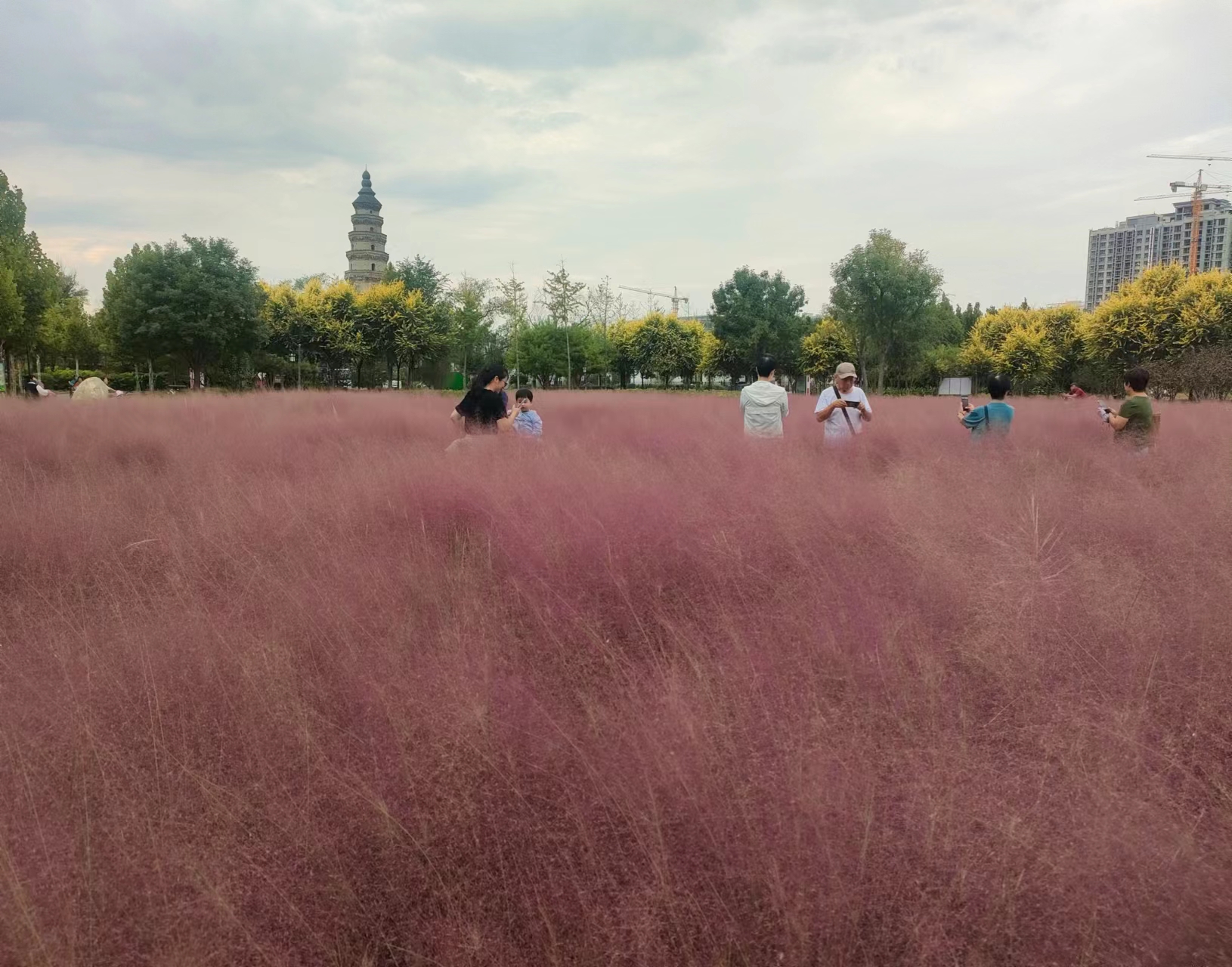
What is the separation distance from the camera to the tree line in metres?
25.8

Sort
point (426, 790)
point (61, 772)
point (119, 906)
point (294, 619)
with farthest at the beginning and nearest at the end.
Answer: point (294, 619) < point (61, 772) < point (426, 790) < point (119, 906)

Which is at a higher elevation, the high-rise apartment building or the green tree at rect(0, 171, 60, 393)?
the high-rise apartment building

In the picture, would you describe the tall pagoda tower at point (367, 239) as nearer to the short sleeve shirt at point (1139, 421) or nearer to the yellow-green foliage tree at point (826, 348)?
the yellow-green foliage tree at point (826, 348)

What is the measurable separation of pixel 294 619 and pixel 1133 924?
9.12 feet

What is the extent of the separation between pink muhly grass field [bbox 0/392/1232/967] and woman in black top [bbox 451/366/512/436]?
1855 millimetres

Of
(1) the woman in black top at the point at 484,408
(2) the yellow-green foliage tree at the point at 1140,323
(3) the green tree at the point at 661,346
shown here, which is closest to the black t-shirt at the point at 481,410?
(1) the woman in black top at the point at 484,408

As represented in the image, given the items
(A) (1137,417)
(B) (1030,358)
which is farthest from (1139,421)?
(B) (1030,358)

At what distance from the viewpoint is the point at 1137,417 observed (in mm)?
5547

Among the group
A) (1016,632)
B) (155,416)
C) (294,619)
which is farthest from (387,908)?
(155,416)

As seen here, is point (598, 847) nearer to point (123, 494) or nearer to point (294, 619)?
point (294, 619)

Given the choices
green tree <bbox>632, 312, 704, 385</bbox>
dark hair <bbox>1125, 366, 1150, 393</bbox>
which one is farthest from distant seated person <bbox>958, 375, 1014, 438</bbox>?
green tree <bbox>632, 312, 704, 385</bbox>

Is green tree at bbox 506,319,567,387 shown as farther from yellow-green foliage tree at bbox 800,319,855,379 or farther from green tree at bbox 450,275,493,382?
yellow-green foliage tree at bbox 800,319,855,379

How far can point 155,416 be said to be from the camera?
9836mm

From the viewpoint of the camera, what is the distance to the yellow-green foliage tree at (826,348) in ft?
139
